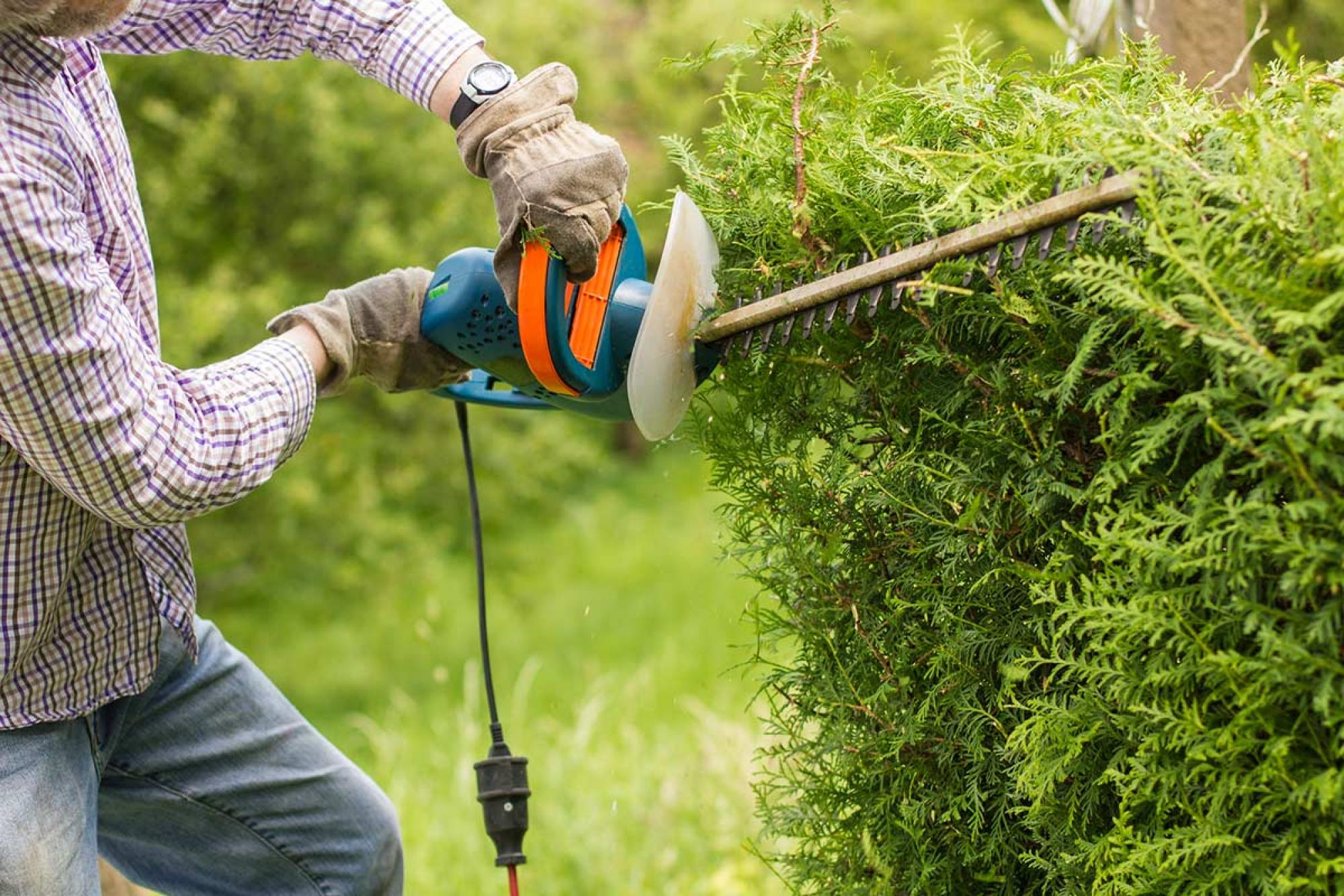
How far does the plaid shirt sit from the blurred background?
254 centimetres

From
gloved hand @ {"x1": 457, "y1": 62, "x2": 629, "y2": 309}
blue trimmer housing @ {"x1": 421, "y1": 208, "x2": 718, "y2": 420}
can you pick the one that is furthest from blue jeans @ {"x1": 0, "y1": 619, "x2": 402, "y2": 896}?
gloved hand @ {"x1": 457, "y1": 62, "x2": 629, "y2": 309}

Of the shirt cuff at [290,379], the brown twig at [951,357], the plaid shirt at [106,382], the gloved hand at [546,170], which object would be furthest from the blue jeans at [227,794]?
the brown twig at [951,357]

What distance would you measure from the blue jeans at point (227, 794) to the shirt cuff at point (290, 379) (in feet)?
1.57

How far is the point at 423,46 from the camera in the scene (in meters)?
2.01

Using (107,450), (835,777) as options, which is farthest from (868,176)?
(107,450)

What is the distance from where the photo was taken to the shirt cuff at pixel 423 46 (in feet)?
6.57

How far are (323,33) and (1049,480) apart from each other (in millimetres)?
1354

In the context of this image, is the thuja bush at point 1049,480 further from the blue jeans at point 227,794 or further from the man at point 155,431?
the blue jeans at point 227,794

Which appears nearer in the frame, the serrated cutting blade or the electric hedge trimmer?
the serrated cutting blade

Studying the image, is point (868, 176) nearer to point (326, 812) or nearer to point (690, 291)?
point (690, 291)

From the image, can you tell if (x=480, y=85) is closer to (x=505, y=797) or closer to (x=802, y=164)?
(x=802, y=164)

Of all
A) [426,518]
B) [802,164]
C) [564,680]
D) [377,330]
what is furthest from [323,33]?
[426,518]

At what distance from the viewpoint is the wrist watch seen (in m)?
1.92

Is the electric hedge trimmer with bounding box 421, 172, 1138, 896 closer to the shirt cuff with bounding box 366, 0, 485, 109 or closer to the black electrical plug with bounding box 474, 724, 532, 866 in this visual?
the black electrical plug with bounding box 474, 724, 532, 866
